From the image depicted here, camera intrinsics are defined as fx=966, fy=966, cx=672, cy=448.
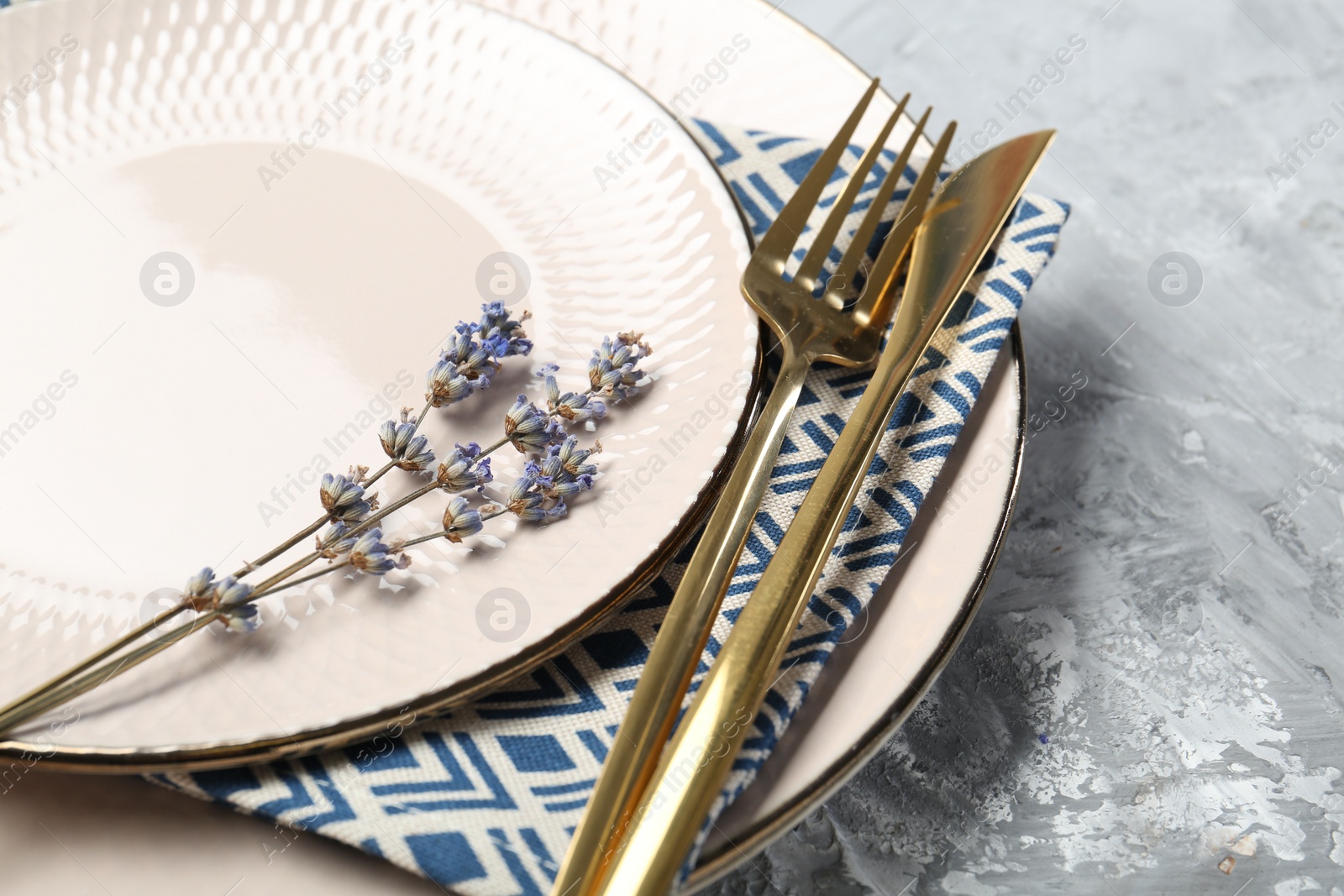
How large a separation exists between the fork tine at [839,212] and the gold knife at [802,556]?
0.05 meters

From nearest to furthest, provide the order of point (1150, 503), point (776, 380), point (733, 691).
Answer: point (733, 691) → point (776, 380) → point (1150, 503)

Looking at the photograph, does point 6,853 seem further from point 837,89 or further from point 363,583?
point 837,89

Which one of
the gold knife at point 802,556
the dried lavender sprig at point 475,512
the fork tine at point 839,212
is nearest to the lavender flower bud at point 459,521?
the dried lavender sprig at point 475,512

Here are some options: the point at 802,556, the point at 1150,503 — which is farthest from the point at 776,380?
the point at 1150,503

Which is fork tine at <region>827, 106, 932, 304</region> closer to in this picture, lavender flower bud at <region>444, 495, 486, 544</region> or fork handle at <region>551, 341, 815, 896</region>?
fork handle at <region>551, 341, 815, 896</region>

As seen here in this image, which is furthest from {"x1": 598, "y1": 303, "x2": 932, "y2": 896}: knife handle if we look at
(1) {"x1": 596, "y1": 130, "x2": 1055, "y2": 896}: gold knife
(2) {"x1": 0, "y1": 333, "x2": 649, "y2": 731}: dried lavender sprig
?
(2) {"x1": 0, "y1": 333, "x2": 649, "y2": 731}: dried lavender sprig

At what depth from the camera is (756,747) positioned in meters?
0.41

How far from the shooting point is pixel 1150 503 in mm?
700

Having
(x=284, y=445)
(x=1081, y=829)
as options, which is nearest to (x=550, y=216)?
(x=284, y=445)

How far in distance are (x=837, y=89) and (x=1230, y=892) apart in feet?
1.82

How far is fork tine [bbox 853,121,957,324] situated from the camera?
552 mm

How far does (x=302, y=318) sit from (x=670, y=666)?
0.94 feet

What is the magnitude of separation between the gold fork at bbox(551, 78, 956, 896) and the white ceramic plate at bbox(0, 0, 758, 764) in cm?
2

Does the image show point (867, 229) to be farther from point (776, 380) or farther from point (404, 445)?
point (404, 445)
